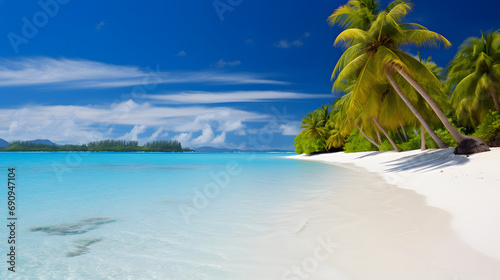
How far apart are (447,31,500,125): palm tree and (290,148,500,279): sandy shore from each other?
555 inches

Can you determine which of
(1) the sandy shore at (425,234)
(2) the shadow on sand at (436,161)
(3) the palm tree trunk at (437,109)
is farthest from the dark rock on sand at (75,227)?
(3) the palm tree trunk at (437,109)

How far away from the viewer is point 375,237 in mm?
3900

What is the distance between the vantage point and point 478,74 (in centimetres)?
1908

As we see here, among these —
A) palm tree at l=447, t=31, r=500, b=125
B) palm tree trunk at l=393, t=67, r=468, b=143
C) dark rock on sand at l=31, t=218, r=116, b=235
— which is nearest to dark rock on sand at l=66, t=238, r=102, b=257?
dark rock on sand at l=31, t=218, r=116, b=235

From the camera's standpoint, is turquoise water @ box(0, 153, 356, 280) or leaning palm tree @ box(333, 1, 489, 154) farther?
leaning palm tree @ box(333, 1, 489, 154)

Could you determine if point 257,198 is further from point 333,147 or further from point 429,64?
point 333,147

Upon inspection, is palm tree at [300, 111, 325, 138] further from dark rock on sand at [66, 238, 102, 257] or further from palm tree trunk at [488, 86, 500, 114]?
dark rock on sand at [66, 238, 102, 257]

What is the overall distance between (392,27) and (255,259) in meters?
14.8

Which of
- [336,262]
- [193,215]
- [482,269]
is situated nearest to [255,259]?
[336,262]

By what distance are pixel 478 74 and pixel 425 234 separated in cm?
2033

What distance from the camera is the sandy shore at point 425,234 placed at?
285 centimetres

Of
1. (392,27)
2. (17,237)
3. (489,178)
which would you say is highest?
(392,27)

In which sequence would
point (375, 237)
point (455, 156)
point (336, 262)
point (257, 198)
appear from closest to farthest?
point (336, 262) → point (375, 237) → point (257, 198) → point (455, 156)

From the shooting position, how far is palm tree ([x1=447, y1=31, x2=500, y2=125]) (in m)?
18.4
